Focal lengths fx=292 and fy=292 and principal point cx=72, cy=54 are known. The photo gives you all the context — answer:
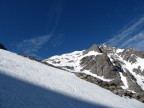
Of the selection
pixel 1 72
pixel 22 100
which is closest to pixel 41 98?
pixel 22 100

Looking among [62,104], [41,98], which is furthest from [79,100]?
[41,98]

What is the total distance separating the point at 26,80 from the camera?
2180 cm

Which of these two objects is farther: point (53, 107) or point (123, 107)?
point (123, 107)

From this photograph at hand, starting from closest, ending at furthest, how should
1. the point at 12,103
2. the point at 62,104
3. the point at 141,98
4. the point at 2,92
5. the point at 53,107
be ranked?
the point at 12,103 < the point at 2,92 < the point at 53,107 < the point at 62,104 < the point at 141,98

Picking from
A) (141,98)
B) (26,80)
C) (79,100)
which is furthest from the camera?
(141,98)

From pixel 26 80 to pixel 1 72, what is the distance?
7.05 feet

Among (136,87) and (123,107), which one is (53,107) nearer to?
(123,107)

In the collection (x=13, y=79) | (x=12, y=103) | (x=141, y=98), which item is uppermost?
(x=141, y=98)

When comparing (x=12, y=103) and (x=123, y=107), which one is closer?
(x=12, y=103)

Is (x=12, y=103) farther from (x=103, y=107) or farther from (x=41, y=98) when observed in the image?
(x=103, y=107)

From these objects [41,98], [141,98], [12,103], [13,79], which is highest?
[141,98]

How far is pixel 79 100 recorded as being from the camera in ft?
76.8

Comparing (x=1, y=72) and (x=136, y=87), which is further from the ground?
(x=136, y=87)

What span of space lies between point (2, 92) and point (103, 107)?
1119cm
